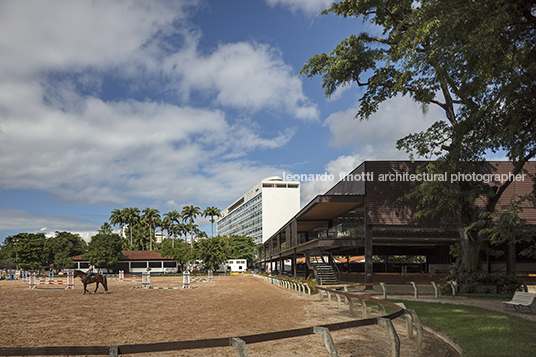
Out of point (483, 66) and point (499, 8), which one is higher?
point (499, 8)

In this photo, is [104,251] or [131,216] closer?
[104,251]

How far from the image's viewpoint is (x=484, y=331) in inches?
382

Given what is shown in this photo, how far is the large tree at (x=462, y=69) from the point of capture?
9.93 meters

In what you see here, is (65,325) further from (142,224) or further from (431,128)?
(142,224)

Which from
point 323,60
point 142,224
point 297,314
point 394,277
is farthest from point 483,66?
point 142,224

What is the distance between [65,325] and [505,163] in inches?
1143

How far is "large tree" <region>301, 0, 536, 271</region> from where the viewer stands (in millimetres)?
9930

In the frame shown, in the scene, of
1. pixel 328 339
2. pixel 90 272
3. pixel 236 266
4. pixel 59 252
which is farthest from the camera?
pixel 236 266

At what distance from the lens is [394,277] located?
28.0m

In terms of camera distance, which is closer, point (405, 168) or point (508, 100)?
point (508, 100)

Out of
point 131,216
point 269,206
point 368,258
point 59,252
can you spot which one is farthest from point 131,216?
point 368,258

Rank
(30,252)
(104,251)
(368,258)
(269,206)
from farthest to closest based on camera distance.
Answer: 1. (269,206)
2. (30,252)
3. (104,251)
4. (368,258)

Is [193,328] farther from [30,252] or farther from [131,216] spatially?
[131,216]

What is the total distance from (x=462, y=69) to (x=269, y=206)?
374 ft
